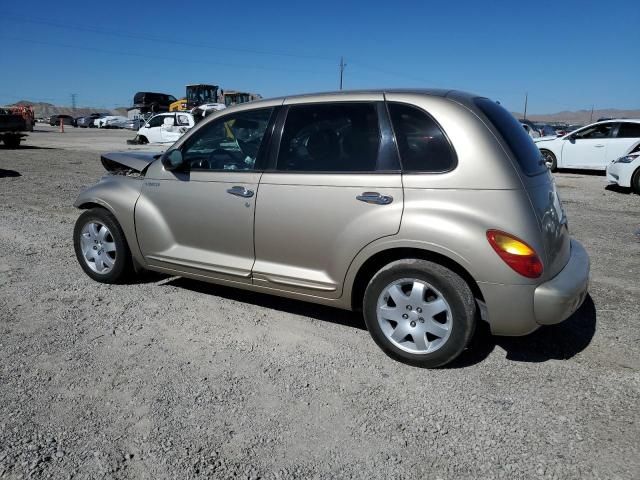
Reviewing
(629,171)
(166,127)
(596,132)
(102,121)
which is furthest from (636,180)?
(102,121)

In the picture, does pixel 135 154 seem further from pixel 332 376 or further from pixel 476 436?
pixel 476 436

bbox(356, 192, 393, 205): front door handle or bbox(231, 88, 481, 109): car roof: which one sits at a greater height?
bbox(231, 88, 481, 109): car roof

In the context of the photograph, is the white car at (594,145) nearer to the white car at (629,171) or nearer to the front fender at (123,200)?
the white car at (629,171)

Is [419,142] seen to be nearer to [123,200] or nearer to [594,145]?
[123,200]

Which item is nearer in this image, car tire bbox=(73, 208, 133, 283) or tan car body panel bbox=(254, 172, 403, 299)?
tan car body panel bbox=(254, 172, 403, 299)

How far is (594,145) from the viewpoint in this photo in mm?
14922

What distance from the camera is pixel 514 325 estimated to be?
3.11 metres

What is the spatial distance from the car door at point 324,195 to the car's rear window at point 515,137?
70cm

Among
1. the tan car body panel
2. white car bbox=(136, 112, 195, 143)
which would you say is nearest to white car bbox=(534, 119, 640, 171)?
the tan car body panel

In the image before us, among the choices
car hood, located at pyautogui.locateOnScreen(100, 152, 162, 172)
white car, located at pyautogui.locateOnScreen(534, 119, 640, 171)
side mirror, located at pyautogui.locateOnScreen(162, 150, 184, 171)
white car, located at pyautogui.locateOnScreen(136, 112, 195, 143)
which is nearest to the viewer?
side mirror, located at pyautogui.locateOnScreen(162, 150, 184, 171)

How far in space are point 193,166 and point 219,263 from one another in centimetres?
84

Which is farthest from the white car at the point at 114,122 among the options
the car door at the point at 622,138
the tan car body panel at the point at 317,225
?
the tan car body panel at the point at 317,225

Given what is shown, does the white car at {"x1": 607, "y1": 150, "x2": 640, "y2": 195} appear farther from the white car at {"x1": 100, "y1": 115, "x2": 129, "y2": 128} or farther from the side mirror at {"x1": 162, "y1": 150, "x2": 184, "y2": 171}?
the white car at {"x1": 100, "y1": 115, "x2": 129, "y2": 128}

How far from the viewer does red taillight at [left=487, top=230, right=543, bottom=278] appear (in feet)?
9.82
